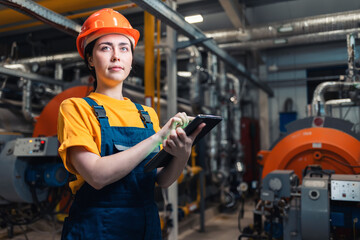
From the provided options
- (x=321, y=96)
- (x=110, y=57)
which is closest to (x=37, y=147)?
(x=110, y=57)

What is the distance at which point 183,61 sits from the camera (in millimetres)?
8750

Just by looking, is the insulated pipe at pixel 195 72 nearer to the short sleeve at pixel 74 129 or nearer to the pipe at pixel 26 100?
the pipe at pixel 26 100

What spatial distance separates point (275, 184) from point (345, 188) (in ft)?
2.26

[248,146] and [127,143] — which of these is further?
[248,146]

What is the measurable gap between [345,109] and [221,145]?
7.52ft

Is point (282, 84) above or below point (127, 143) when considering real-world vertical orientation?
above

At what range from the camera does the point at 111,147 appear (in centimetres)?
121

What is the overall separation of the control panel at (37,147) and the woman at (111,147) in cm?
273

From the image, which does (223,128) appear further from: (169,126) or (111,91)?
(169,126)

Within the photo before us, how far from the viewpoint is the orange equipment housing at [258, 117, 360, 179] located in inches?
152

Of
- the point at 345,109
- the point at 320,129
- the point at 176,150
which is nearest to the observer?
the point at 176,150

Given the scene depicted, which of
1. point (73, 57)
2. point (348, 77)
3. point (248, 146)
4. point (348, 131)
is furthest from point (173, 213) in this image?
point (248, 146)

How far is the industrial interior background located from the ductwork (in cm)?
2

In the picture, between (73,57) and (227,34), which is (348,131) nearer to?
(227,34)
